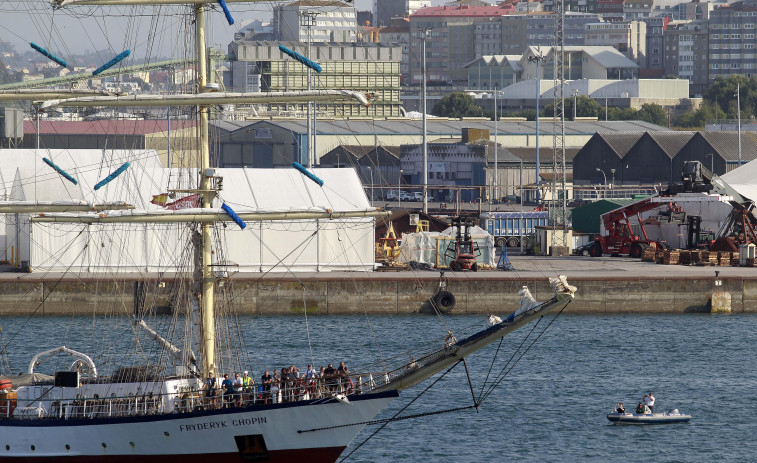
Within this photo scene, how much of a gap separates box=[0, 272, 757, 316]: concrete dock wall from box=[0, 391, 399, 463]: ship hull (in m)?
24.7

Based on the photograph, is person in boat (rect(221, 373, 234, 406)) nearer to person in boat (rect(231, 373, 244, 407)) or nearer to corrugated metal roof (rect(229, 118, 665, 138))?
person in boat (rect(231, 373, 244, 407))

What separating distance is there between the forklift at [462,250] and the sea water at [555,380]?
6201 millimetres

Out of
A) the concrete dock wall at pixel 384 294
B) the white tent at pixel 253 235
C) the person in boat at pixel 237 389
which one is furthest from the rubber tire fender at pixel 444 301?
the person in boat at pixel 237 389

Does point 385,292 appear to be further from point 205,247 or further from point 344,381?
point 344,381

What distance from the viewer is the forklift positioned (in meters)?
67.5

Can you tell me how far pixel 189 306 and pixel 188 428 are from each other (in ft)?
15.5

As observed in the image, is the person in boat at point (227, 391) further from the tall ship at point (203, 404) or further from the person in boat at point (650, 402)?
the person in boat at point (650, 402)

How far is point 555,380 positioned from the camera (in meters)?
47.5

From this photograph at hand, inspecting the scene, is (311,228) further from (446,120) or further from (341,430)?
(446,120)

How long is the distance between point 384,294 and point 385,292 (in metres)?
0.12

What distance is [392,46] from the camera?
17425 cm

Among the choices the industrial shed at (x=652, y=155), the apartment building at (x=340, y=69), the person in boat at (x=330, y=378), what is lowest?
the person in boat at (x=330, y=378)

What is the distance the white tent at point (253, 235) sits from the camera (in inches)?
2469

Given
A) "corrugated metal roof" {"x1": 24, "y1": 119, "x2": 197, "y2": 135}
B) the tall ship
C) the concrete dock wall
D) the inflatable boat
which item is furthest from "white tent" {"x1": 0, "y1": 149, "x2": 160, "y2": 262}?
"corrugated metal roof" {"x1": 24, "y1": 119, "x2": 197, "y2": 135}
